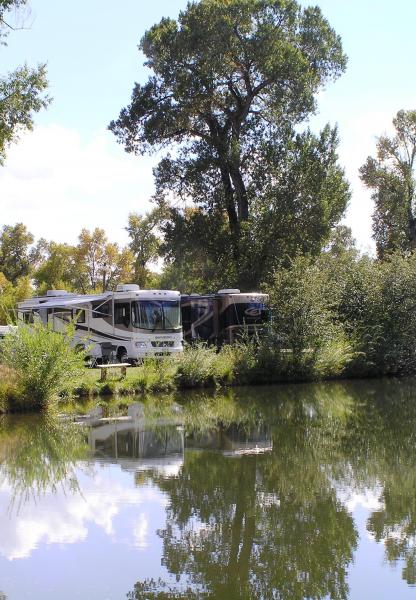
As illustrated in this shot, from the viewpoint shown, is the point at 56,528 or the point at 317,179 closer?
the point at 56,528

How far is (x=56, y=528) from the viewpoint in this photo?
8188 millimetres

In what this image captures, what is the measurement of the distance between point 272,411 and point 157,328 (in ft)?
29.4

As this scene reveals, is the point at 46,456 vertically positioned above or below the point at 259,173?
below

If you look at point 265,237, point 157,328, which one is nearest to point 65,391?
point 157,328

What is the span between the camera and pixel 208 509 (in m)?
8.83

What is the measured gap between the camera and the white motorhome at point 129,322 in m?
25.8

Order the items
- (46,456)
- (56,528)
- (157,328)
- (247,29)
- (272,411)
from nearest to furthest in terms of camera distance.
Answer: (56,528)
(46,456)
(272,411)
(157,328)
(247,29)

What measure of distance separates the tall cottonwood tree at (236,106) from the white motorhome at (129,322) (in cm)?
918

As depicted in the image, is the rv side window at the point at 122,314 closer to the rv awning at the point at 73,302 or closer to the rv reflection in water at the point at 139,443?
the rv awning at the point at 73,302

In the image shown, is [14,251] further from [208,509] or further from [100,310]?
[208,509]

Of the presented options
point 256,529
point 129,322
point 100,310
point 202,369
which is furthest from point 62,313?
point 256,529

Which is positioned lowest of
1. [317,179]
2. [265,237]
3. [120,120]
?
[265,237]

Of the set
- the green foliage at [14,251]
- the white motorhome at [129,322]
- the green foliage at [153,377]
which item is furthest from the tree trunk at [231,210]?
the green foliage at [14,251]

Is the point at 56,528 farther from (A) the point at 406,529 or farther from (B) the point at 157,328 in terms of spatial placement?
(B) the point at 157,328
